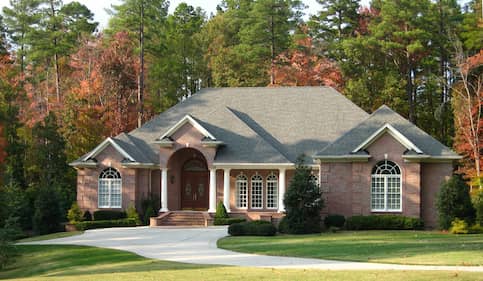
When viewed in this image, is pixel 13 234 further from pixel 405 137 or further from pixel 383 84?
pixel 383 84

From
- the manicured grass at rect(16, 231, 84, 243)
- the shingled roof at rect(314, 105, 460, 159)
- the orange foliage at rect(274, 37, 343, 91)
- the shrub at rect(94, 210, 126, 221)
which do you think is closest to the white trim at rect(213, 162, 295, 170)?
the shingled roof at rect(314, 105, 460, 159)

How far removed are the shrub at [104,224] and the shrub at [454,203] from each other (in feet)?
57.3

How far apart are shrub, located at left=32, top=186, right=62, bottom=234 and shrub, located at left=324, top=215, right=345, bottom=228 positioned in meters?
15.0

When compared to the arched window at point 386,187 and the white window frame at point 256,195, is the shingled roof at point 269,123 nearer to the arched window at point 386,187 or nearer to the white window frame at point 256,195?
the white window frame at point 256,195

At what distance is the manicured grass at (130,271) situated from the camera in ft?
62.0

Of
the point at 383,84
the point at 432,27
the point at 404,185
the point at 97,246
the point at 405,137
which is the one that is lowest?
the point at 97,246

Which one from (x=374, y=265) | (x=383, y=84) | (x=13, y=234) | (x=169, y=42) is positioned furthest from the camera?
(x=169, y=42)

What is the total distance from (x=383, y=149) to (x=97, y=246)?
52.4 feet

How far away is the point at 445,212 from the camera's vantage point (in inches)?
1394

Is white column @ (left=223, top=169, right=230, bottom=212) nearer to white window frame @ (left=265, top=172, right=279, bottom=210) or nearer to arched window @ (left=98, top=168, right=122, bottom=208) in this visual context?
white window frame @ (left=265, top=172, right=279, bottom=210)

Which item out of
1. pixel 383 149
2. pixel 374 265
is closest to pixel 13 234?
pixel 374 265

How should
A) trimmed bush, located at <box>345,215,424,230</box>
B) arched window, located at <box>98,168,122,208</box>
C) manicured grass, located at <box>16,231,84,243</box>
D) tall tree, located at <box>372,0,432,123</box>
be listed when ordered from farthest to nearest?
1. tall tree, located at <box>372,0,432,123</box>
2. arched window, located at <box>98,168,122,208</box>
3. manicured grass, located at <box>16,231,84,243</box>
4. trimmed bush, located at <box>345,215,424,230</box>

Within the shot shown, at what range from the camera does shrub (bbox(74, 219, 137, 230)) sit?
4119 cm

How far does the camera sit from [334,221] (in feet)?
125
